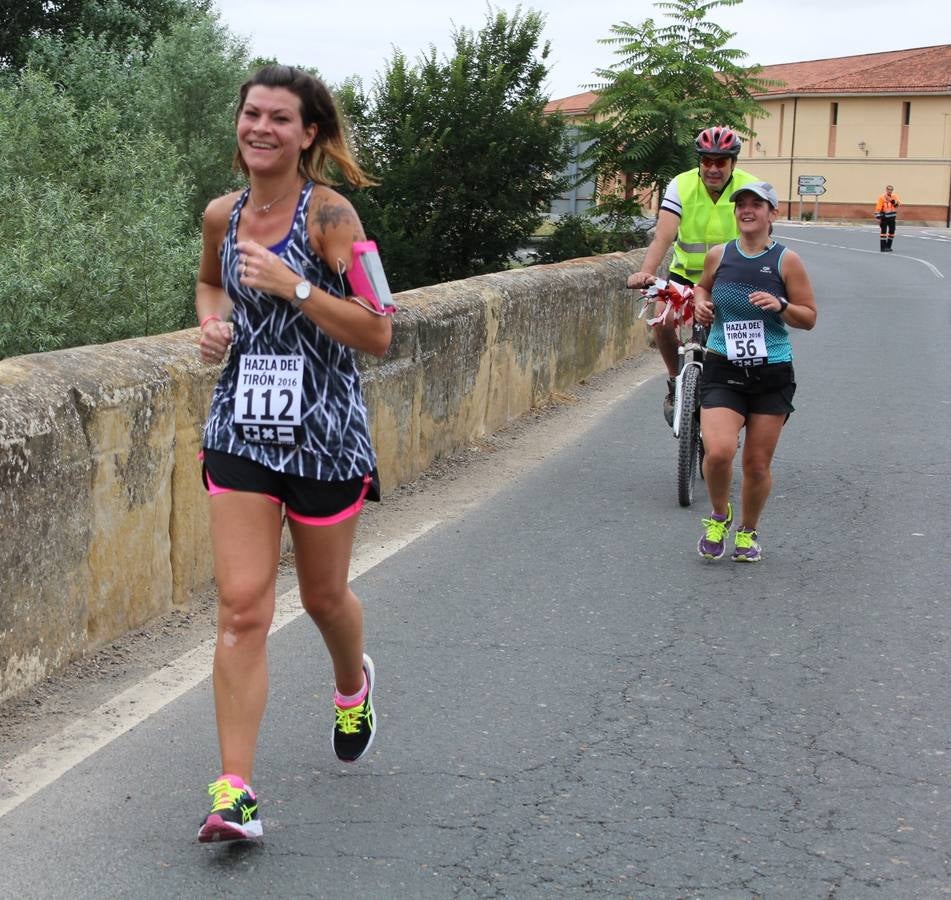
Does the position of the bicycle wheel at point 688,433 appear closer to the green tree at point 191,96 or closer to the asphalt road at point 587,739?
the asphalt road at point 587,739

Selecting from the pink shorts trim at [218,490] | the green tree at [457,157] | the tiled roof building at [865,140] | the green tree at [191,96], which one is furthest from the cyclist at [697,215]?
the tiled roof building at [865,140]

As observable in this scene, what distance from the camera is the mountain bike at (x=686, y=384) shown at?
8.13m

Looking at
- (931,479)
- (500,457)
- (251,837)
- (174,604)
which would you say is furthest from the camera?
(500,457)

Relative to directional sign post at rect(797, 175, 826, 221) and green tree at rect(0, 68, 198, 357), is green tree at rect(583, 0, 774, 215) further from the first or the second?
directional sign post at rect(797, 175, 826, 221)

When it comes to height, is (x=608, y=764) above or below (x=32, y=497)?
below

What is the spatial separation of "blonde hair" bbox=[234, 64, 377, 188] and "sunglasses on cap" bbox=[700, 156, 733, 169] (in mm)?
4378

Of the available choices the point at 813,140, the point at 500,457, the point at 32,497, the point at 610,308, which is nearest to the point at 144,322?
the point at 610,308

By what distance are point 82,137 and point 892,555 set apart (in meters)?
16.0

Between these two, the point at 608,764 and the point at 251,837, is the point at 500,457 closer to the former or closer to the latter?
the point at 608,764

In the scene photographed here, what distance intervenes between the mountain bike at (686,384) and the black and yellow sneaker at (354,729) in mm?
4029

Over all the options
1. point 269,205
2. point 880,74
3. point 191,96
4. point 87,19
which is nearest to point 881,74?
point 880,74

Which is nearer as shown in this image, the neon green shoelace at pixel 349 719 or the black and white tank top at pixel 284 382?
the black and white tank top at pixel 284 382

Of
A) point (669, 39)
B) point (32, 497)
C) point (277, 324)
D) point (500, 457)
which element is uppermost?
point (669, 39)

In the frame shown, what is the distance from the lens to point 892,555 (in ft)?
23.6
